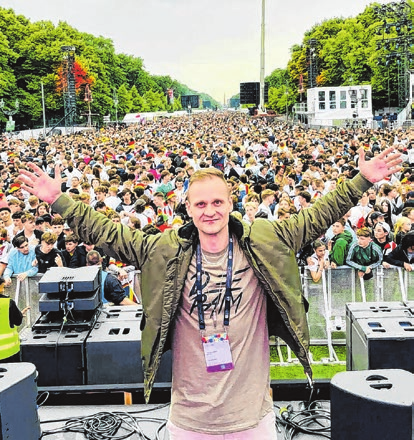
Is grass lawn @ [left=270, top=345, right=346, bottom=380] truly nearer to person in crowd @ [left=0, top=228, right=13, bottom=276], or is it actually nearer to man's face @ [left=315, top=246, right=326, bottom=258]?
man's face @ [left=315, top=246, right=326, bottom=258]

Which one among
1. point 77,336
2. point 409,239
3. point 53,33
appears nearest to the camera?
point 77,336

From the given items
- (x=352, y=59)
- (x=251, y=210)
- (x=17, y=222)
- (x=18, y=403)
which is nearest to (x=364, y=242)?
(x=251, y=210)

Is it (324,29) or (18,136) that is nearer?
(18,136)

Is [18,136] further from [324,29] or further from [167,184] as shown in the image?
[324,29]

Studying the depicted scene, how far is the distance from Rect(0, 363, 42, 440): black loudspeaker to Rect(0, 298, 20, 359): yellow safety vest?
145 cm

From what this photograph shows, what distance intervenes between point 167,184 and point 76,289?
8213mm

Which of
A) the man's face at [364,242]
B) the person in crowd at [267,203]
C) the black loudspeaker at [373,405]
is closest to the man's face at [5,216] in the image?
the person in crowd at [267,203]

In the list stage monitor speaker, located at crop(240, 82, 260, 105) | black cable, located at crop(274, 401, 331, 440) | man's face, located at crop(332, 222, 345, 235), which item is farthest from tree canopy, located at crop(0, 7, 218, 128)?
black cable, located at crop(274, 401, 331, 440)

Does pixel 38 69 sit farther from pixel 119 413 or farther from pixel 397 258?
pixel 119 413

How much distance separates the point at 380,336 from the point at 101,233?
278cm

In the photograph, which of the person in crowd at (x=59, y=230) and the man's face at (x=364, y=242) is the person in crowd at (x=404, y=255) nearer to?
the man's face at (x=364, y=242)

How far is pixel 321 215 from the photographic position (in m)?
3.42

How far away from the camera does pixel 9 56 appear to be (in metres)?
77.9

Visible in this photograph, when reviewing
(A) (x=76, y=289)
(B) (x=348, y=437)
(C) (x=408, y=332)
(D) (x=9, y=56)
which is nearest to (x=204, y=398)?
(B) (x=348, y=437)
